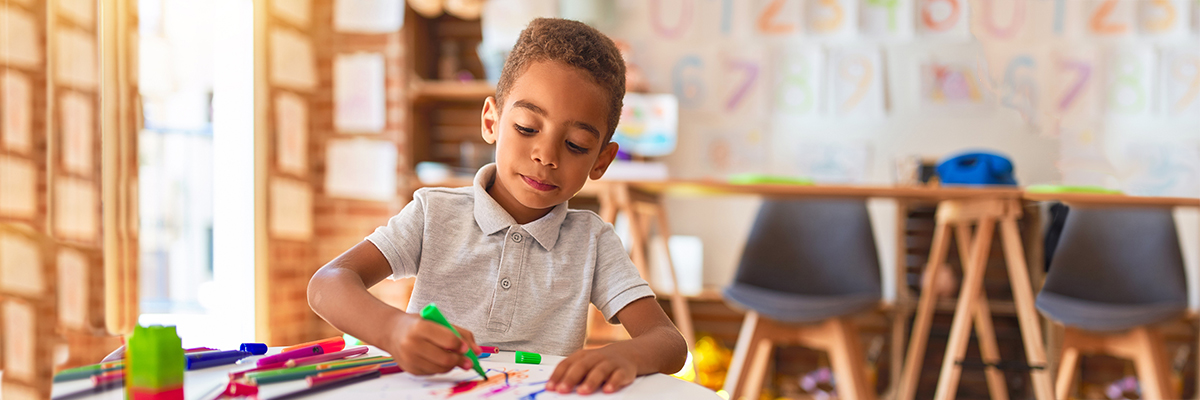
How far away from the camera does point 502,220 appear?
0.83 meters

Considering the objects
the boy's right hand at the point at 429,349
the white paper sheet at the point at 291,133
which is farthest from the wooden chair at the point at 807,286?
the white paper sheet at the point at 291,133

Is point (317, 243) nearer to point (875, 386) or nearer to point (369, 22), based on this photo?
point (369, 22)

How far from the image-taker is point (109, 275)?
2.04 ft

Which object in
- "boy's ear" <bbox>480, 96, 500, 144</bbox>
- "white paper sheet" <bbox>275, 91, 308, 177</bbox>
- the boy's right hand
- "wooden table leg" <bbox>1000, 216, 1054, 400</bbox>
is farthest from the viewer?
"white paper sheet" <bbox>275, 91, 308, 177</bbox>

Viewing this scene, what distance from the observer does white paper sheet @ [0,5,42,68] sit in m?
0.43

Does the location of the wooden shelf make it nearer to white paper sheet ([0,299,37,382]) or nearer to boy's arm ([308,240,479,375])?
boy's arm ([308,240,479,375])

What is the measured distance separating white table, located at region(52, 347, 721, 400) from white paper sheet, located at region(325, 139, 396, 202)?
87.2 inches

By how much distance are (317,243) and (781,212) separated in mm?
1721

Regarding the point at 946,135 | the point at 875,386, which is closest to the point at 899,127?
the point at 946,135

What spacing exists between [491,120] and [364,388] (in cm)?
44

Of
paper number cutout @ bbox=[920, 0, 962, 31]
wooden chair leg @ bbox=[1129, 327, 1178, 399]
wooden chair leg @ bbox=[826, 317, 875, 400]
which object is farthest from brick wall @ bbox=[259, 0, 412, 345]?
wooden chair leg @ bbox=[1129, 327, 1178, 399]

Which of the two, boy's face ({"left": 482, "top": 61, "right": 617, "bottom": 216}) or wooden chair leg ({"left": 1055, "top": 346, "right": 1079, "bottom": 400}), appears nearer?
boy's face ({"left": 482, "top": 61, "right": 617, "bottom": 216})

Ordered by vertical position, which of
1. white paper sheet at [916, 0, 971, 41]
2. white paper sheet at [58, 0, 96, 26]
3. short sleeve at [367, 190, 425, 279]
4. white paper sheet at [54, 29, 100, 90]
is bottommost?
short sleeve at [367, 190, 425, 279]

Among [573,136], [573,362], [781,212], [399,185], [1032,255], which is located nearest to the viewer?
[573,362]
